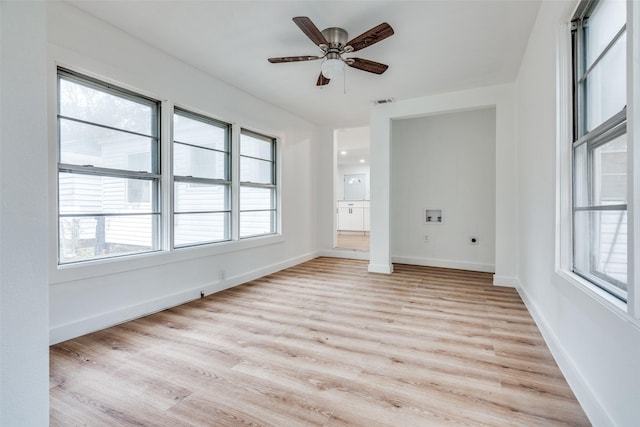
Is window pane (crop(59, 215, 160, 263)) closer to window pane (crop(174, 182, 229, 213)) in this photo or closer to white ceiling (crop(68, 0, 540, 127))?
window pane (crop(174, 182, 229, 213))

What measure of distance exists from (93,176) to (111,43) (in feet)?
3.79

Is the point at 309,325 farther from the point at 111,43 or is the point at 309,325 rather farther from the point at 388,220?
the point at 111,43

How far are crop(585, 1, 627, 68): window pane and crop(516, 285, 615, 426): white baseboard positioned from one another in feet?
5.63

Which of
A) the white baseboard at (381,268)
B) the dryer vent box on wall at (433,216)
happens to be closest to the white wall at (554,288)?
the dryer vent box on wall at (433,216)

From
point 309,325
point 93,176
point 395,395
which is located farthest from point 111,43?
point 395,395

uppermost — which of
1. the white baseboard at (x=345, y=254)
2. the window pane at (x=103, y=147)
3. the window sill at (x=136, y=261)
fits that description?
the window pane at (x=103, y=147)

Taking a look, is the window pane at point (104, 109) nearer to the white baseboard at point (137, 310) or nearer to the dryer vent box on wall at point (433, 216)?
the white baseboard at point (137, 310)

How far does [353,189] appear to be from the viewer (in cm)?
1115

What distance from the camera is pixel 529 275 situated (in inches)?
120

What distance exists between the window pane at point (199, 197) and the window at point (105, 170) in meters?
0.27

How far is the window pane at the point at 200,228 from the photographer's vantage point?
10.9 ft

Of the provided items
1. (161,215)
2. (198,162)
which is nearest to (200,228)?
(161,215)

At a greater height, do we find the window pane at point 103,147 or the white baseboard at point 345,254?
the window pane at point 103,147

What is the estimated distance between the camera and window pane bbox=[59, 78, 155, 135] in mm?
2404
